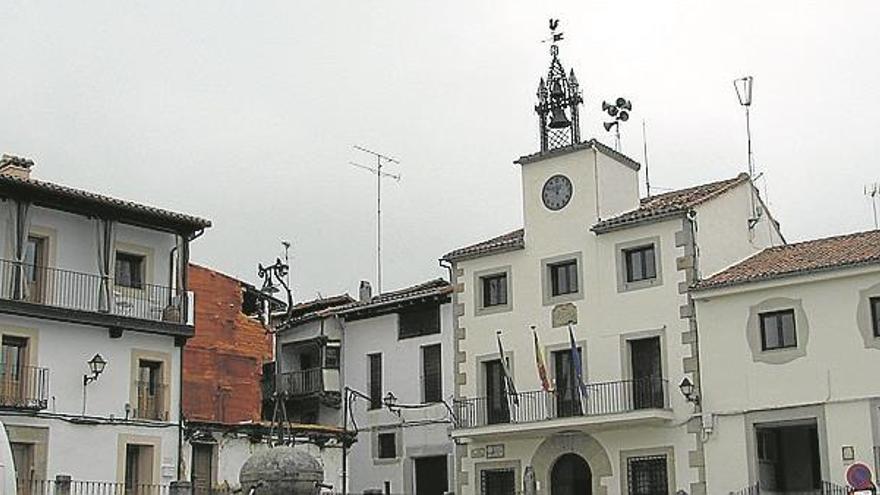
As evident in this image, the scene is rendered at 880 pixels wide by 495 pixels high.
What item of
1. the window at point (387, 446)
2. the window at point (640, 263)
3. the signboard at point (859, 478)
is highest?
the window at point (640, 263)

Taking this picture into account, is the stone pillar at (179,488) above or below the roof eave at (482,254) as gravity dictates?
below

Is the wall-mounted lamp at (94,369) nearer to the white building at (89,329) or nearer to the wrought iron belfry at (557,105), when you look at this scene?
the white building at (89,329)

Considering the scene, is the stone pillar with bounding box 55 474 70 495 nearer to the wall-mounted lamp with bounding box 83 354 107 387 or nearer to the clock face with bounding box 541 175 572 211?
the wall-mounted lamp with bounding box 83 354 107 387

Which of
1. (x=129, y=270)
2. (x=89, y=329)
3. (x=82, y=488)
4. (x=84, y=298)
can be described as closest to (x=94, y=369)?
(x=89, y=329)

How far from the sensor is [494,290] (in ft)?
112

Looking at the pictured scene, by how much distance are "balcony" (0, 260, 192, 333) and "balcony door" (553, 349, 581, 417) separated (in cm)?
908

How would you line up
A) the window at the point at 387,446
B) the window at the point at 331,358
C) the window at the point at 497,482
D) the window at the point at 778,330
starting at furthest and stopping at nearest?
the window at the point at 331,358
the window at the point at 387,446
the window at the point at 497,482
the window at the point at 778,330

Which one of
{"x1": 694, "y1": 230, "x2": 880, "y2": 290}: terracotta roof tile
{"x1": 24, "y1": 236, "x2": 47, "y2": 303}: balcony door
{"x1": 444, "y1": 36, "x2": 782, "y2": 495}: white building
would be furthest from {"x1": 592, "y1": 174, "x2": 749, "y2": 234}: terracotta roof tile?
{"x1": 24, "y1": 236, "x2": 47, "y2": 303}: balcony door

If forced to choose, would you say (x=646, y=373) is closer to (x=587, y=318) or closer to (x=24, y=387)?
(x=587, y=318)

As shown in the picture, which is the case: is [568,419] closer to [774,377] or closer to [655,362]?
[655,362]

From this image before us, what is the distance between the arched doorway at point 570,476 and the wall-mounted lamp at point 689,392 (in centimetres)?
341

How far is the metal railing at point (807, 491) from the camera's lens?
27.4 meters

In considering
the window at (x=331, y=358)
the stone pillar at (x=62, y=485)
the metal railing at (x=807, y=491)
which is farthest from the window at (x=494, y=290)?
the stone pillar at (x=62, y=485)

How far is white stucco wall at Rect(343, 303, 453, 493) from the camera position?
3609cm
